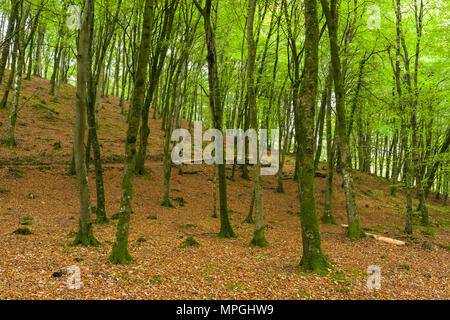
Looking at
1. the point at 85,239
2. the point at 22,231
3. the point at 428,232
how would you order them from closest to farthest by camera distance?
the point at 85,239 < the point at 22,231 < the point at 428,232

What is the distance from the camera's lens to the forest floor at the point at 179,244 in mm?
4820

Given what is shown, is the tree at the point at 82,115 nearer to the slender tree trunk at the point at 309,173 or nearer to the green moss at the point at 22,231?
the green moss at the point at 22,231

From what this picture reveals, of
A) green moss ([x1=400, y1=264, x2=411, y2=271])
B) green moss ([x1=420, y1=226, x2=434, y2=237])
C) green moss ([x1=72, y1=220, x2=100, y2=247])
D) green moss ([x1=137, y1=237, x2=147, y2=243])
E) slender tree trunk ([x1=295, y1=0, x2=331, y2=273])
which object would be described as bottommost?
green moss ([x1=420, y1=226, x2=434, y2=237])

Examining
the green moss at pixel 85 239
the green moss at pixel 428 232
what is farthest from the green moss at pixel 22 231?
the green moss at pixel 428 232

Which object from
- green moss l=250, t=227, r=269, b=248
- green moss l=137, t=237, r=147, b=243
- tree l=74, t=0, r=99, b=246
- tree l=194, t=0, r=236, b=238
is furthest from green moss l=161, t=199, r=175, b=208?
tree l=74, t=0, r=99, b=246

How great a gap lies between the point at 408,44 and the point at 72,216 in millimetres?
17783

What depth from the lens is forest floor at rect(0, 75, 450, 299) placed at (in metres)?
4.82

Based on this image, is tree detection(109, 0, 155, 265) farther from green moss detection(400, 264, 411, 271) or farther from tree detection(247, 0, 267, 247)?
green moss detection(400, 264, 411, 271)

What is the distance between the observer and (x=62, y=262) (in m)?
5.34

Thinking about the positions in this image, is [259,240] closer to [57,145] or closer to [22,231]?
[22,231]

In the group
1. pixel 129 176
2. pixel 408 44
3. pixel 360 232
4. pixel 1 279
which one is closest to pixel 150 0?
pixel 129 176

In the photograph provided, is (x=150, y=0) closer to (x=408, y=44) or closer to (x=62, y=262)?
(x=62, y=262)

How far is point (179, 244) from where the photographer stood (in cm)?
784

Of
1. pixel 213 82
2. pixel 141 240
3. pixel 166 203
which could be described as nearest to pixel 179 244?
pixel 141 240
